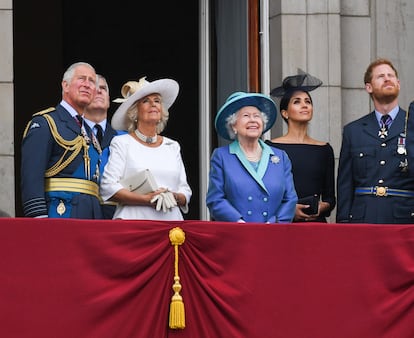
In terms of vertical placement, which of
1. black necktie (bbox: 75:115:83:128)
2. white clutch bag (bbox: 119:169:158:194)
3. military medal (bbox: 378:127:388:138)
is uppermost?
black necktie (bbox: 75:115:83:128)

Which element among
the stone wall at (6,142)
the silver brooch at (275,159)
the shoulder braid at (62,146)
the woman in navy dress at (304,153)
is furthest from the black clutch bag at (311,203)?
the stone wall at (6,142)

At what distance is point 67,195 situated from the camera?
1034 cm

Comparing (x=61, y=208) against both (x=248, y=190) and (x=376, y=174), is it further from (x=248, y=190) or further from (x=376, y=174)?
(x=376, y=174)

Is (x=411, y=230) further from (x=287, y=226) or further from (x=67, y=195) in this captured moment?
(x=67, y=195)

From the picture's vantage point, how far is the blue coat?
416 inches

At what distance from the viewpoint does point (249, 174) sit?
35.0ft

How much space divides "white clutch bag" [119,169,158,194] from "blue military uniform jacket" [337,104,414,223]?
1.77m

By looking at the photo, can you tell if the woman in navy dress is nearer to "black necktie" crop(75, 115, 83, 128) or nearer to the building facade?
the building facade

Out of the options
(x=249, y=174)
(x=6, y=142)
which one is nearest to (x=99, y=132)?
(x=6, y=142)

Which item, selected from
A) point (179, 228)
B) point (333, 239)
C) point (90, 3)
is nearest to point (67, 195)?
point (179, 228)

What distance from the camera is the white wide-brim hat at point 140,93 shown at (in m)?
10.7

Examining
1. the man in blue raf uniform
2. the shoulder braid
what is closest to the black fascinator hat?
the man in blue raf uniform

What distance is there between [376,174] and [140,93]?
196 cm

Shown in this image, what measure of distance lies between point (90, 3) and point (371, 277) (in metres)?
10.00
